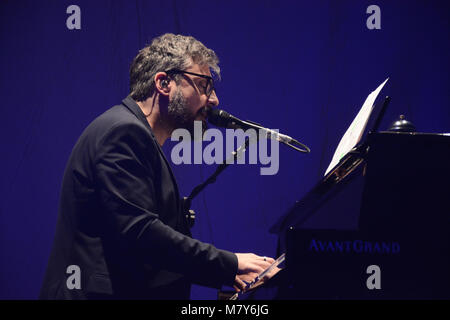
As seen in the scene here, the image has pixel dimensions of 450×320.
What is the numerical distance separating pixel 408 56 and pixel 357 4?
0.52m

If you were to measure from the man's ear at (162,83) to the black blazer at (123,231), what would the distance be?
33cm

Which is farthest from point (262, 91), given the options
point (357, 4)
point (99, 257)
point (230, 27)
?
point (99, 257)

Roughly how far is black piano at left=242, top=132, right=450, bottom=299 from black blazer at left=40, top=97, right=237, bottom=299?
286 millimetres

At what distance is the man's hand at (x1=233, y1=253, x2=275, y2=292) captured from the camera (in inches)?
53.3

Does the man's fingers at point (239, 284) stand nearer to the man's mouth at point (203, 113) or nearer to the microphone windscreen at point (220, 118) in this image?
the microphone windscreen at point (220, 118)

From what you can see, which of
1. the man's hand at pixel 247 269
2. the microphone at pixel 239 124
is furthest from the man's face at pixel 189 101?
the man's hand at pixel 247 269

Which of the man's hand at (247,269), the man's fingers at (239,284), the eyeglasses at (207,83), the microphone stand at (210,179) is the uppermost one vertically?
the eyeglasses at (207,83)

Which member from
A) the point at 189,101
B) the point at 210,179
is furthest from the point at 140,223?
the point at 189,101

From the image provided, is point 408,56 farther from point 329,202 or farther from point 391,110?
point 329,202

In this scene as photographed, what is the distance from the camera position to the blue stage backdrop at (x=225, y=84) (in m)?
2.76

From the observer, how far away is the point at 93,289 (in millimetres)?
1307

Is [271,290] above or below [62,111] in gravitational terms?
below

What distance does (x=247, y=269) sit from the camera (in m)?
1.36

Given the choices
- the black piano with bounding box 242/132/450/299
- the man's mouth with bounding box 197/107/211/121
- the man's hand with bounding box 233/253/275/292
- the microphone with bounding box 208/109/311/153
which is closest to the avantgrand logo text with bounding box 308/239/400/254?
the black piano with bounding box 242/132/450/299
